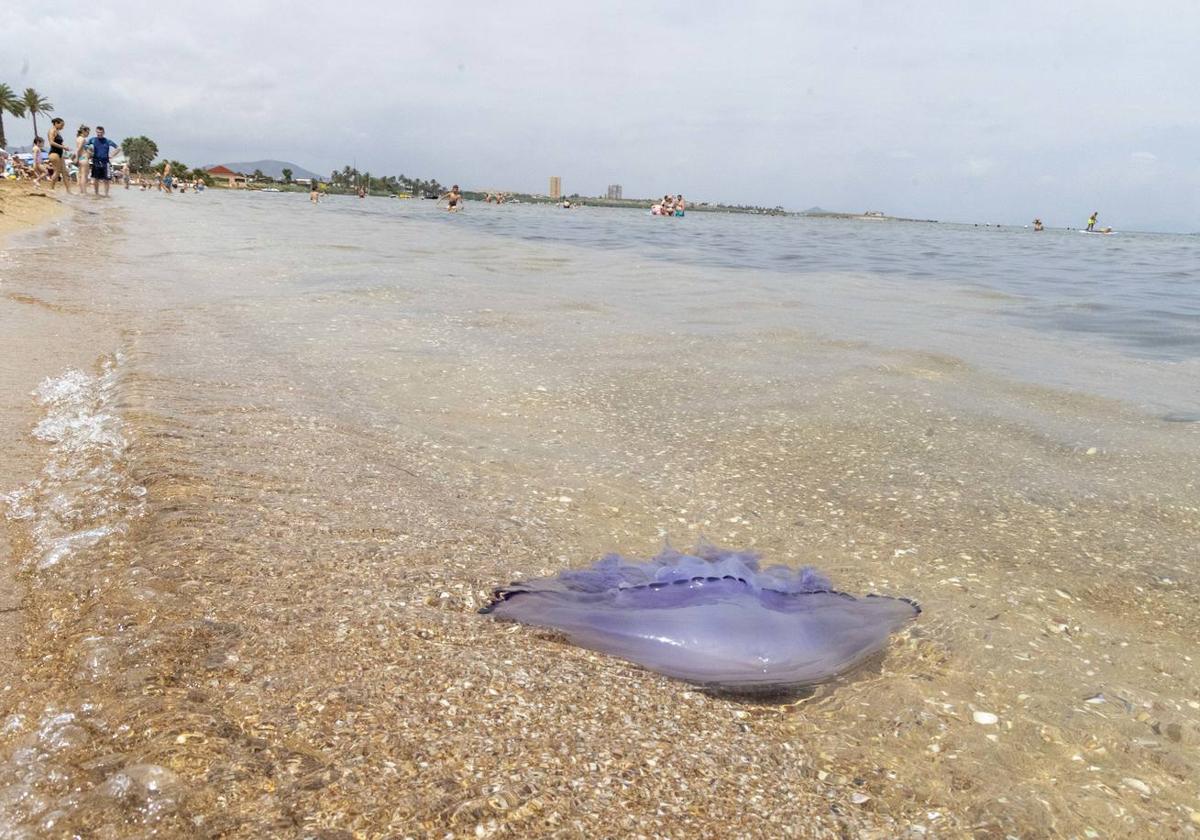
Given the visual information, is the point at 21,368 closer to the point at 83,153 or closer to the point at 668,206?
the point at 83,153

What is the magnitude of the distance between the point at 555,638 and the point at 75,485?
2225 millimetres

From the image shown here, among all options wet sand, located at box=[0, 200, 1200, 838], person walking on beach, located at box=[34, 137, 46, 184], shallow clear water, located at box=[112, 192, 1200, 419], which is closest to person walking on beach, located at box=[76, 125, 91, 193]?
person walking on beach, located at box=[34, 137, 46, 184]

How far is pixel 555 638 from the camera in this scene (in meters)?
2.58

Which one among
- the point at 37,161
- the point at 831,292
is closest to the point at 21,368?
the point at 831,292

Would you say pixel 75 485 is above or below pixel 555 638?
above

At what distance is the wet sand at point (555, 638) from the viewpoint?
185cm

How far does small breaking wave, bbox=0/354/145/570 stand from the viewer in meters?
2.80

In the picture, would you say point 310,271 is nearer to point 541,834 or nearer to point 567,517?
point 567,517

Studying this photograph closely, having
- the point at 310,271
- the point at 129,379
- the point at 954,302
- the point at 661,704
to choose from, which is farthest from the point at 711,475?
the point at 954,302

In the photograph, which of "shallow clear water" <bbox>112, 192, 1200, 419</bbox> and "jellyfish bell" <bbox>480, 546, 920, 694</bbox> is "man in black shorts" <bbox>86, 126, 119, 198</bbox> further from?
"jellyfish bell" <bbox>480, 546, 920, 694</bbox>

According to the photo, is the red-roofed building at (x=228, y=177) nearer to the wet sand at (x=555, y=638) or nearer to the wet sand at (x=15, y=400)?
the wet sand at (x=15, y=400)

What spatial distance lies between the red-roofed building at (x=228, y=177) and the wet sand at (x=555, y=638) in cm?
11086

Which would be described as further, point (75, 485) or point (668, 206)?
point (668, 206)

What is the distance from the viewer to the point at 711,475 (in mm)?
4273
